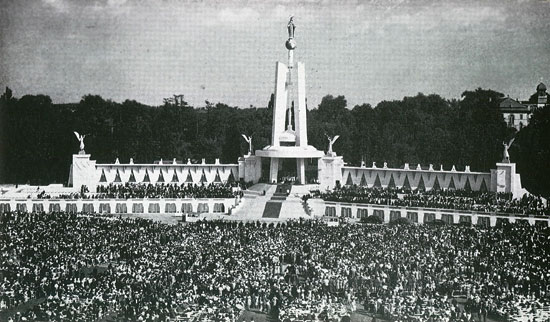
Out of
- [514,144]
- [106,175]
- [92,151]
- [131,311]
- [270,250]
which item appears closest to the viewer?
[131,311]

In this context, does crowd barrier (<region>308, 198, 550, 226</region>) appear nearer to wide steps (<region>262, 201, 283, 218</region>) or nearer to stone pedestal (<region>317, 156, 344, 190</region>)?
wide steps (<region>262, 201, 283, 218</region>)

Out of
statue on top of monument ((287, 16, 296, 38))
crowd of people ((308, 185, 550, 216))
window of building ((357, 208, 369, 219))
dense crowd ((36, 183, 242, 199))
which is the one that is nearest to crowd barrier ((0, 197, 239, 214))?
dense crowd ((36, 183, 242, 199))

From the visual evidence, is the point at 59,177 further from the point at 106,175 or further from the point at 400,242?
the point at 400,242

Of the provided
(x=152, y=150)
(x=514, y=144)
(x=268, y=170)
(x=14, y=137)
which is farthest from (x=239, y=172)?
(x=514, y=144)

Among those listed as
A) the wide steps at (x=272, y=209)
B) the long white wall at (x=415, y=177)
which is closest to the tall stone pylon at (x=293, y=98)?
the long white wall at (x=415, y=177)

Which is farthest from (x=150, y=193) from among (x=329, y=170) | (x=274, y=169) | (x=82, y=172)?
(x=329, y=170)

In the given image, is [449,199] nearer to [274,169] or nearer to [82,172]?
[274,169]
